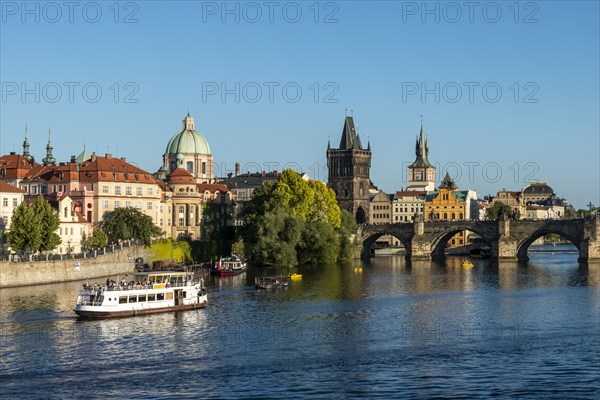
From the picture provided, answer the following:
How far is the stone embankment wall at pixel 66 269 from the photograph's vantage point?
316 ft

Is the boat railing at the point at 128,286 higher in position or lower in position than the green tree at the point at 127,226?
lower

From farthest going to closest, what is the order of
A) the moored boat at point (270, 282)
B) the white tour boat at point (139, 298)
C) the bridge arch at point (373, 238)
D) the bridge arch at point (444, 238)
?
the bridge arch at point (373, 238)
the bridge arch at point (444, 238)
the moored boat at point (270, 282)
the white tour boat at point (139, 298)

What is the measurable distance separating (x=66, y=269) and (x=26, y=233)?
5897mm

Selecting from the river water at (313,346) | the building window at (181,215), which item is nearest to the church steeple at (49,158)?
the building window at (181,215)

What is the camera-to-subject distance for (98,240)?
121m

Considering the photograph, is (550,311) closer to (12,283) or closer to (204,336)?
(204,336)

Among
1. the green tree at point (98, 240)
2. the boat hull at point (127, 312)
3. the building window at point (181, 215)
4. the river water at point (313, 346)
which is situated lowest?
the river water at point (313, 346)

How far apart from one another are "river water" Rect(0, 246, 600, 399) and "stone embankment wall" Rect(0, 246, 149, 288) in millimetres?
2281

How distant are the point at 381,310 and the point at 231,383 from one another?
32.6m

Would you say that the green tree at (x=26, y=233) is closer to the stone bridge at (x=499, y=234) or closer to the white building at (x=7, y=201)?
the white building at (x=7, y=201)

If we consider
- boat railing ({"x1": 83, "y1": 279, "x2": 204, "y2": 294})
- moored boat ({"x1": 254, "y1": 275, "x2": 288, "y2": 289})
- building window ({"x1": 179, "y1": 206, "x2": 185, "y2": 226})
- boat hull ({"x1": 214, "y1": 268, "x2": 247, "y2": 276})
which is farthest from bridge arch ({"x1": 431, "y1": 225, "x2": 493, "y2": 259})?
boat railing ({"x1": 83, "y1": 279, "x2": 204, "y2": 294})

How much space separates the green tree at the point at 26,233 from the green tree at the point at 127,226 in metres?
21.9

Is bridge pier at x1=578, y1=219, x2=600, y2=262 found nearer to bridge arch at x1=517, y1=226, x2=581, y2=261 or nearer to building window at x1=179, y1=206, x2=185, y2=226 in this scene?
bridge arch at x1=517, y1=226, x2=581, y2=261

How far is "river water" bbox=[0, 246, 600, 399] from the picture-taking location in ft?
177
